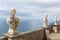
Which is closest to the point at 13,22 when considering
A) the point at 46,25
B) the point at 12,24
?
the point at 12,24

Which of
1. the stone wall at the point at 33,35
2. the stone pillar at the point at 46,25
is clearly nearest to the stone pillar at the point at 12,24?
the stone wall at the point at 33,35

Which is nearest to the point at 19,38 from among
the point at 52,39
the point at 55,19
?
the point at 52,39

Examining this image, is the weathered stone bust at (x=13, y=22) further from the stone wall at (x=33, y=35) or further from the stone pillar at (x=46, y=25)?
the stone pillar at (x=46, y=25)

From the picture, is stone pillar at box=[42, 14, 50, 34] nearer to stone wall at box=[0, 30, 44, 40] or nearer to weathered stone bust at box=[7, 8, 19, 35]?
stone wall at box=[0, 30, 44, 40]

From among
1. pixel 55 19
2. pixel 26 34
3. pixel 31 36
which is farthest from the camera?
pixel 55 19

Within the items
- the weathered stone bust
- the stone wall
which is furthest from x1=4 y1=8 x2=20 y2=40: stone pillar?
the stone wall

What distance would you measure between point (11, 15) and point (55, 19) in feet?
32.9

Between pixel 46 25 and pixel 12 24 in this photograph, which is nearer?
pixel 12 24

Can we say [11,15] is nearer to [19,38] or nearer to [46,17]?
[19,38]

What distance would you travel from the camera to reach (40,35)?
37.7 ft

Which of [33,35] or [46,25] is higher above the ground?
[46,25]

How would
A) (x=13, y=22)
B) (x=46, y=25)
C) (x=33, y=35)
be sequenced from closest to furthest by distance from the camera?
(x=13, y=22) → (x=33, y=35) → (x=46, y=25)

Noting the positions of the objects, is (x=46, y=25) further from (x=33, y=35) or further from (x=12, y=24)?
(x=12, y=24)

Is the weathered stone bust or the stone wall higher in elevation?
the weathered stone bust
